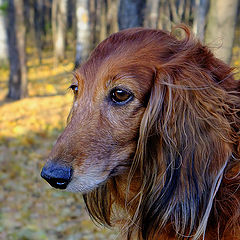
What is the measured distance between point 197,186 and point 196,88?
→ 25.9 inches

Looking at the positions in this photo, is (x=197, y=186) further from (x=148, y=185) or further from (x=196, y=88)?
(x=196, y=88)

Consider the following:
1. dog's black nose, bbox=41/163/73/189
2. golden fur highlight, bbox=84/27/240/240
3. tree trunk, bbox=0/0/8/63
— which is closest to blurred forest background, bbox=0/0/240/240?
golden fur highlight, bbox=84/27/240/240

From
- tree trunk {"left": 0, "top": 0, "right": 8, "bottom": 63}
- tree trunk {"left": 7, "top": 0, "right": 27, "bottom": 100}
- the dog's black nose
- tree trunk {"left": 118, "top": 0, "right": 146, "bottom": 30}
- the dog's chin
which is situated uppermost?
tree trunk {"left": 118, "top": 0, "right": 146, "bottom": 30}

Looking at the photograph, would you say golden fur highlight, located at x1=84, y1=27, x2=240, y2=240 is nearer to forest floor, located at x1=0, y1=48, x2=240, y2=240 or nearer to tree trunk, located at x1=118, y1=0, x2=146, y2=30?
forest floor, located at x1=0, y1=48, x2=240, y2=240

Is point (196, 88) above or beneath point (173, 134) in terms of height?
above

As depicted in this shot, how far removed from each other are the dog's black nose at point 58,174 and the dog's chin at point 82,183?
0.15ft

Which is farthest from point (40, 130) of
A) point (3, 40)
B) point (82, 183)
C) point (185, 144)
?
point (3, 40)

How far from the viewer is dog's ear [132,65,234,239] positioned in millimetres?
2350

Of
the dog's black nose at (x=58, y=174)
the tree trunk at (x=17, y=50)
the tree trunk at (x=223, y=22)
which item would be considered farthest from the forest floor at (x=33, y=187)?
the tree trunk at (x=223, y=22)

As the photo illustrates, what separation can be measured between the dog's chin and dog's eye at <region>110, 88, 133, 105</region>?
1.89 feet

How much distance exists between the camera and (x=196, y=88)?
93.3 inches

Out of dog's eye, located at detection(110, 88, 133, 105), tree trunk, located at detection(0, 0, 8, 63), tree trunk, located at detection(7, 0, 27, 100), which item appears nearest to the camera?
dog's eye, located at detection(110, 88, 133, 105)

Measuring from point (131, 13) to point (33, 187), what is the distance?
3.65 metres

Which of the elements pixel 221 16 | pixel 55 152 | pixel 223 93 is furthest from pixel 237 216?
pixel 221 16
